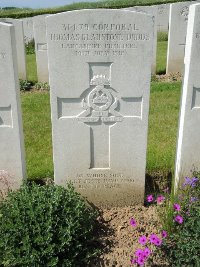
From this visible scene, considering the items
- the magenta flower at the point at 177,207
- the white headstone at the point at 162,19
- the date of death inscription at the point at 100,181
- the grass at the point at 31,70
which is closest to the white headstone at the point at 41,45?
the grass at the point at 31,70

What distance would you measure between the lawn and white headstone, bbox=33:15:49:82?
2.85 ft

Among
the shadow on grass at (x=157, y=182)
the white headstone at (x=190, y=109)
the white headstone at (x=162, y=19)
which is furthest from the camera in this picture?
the white headstone at (x=162, y=19)

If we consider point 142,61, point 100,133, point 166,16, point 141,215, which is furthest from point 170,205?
point 166,16

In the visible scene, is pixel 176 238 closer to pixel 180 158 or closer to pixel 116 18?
pixel 180 158

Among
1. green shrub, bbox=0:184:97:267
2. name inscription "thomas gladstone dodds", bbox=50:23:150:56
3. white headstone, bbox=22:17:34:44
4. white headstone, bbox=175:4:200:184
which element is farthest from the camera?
white headstone, bbox=22:17:34:44

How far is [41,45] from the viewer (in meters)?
8.35

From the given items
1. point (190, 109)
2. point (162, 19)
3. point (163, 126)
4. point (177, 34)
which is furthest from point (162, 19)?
point (190, 109)

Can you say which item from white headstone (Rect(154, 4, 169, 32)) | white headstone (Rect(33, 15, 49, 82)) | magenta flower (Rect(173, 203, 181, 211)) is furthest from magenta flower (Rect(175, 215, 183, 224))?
white headstone (Rect(154, 4, 169, 32))

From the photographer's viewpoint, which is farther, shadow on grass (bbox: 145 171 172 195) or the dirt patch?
shadow on grass (bbox: 145 171 172 195)

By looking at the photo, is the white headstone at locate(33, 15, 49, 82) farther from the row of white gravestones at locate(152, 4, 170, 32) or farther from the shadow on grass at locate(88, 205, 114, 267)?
the row of white gravestones at locate(152, 4, 170, 32)

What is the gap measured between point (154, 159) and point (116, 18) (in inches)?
77.2

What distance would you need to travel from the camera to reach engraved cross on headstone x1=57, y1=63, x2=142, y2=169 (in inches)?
127

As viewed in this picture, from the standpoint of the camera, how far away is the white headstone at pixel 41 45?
8.03 m

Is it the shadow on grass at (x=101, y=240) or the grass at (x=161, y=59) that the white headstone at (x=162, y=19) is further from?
the shadow on grass at (x=101, y=240)
